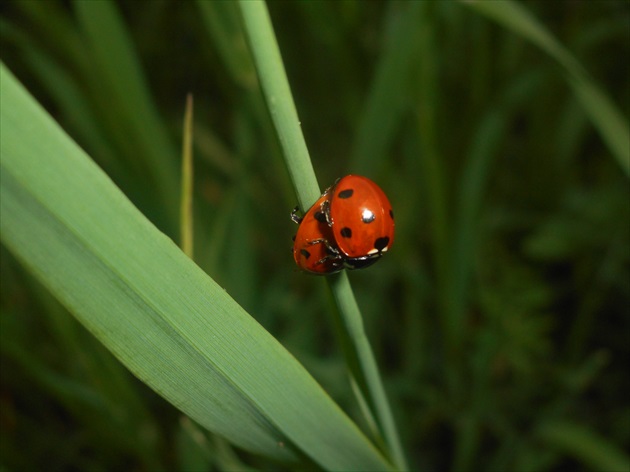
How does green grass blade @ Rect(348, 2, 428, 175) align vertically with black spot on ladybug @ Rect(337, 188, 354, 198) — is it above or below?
above

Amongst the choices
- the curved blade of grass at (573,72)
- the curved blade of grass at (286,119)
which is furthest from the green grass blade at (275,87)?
the curved blade of grass at (573,72)

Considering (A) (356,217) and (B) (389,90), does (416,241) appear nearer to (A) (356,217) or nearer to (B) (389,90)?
(B) (389,90)

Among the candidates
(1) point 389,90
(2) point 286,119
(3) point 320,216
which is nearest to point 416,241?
(1) point 389,90

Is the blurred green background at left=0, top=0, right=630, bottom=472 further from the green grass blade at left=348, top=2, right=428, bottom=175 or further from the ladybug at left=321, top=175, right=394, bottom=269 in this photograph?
the ladybug at left=321, top=175, right=394, bottom=269

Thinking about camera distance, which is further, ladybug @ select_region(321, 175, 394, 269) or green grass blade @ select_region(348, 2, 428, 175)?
green grass blade @ select_region(348, 2, 428, 175)

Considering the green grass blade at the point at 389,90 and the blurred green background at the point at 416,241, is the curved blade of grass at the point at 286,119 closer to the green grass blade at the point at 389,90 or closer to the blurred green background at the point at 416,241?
the blurred green background at the point at 416,241

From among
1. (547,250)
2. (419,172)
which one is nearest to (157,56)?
(419,172)

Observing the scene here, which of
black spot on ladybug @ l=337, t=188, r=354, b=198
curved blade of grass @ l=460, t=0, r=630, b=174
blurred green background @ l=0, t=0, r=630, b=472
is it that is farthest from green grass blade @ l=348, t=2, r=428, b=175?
black spot on ladybug @ l=337, t=188, r=354, b=198
